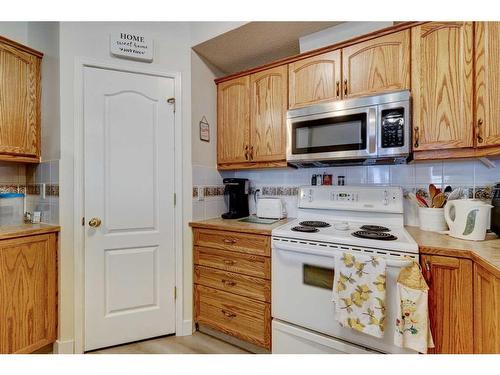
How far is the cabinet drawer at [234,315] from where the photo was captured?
161 cm

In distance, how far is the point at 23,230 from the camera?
1504 mm

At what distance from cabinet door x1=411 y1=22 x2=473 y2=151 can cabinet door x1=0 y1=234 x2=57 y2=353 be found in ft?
8.07

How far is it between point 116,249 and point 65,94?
1.12 metres

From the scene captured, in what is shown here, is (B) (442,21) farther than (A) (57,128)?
No

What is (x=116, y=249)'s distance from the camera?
1753 mm

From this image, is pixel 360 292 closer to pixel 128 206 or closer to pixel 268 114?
pixel 268 114

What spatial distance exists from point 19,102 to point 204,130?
132cm

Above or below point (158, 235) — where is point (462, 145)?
above

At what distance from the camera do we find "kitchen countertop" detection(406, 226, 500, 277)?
3.22 feet

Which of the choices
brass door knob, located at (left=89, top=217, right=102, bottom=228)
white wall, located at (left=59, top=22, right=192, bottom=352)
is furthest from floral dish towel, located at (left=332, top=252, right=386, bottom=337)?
white wall, located at (left=59, top=22, right=192, bottom=352)

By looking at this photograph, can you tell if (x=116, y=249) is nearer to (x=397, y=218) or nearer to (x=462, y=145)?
(x=397, y=218)

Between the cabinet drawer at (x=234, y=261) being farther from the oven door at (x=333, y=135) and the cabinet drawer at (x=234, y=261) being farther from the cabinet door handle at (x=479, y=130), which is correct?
the cabinet door handle at (x=479, y=130)

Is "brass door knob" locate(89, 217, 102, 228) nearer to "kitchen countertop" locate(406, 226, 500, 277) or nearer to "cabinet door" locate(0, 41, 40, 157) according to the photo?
"cabinet door" locate(0, 41, 40, 157)

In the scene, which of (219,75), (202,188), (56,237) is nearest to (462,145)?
(202,188)
